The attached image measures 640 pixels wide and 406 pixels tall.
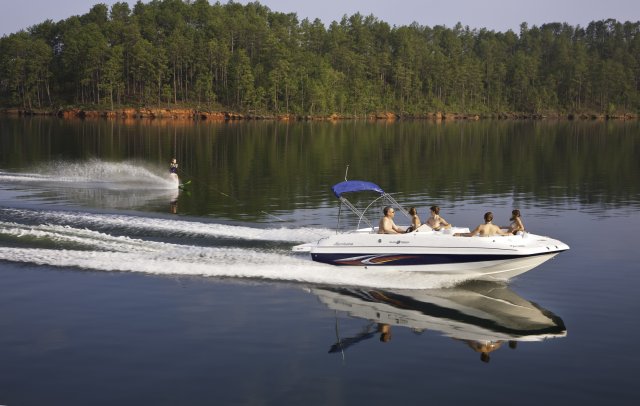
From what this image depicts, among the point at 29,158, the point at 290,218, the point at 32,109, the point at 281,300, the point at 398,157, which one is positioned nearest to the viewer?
the point at 281,300

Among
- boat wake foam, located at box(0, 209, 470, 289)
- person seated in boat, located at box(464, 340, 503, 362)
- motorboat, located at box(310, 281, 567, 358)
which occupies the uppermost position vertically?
boat wake foam, located at box(0, 209, 470, 289)

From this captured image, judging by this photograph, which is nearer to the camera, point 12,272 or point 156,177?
point 12,272

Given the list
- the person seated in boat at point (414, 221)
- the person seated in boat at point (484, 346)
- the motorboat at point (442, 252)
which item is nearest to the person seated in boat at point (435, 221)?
the motorboat at point (442, 252)

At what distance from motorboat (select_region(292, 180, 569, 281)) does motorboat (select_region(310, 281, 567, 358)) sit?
745 millimetres

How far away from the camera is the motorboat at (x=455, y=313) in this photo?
58.8ft

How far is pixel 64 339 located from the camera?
17.1 m

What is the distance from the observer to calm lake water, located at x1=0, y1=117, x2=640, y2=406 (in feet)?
A: 48.0

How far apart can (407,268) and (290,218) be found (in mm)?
12031

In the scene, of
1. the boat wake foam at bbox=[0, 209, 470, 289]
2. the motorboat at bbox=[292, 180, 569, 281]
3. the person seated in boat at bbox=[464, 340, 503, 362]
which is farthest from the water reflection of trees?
the person seated in boat at bbox=[464, 340, 503, 362]

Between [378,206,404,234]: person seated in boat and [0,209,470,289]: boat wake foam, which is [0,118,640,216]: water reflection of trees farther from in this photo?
[378,206,404,234]: person seated in boat

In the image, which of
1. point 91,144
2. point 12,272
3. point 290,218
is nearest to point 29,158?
point 91,144

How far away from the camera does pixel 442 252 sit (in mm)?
22297

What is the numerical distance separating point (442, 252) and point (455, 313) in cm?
297

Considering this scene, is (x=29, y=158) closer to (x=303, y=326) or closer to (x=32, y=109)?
(x=303, y=326)
